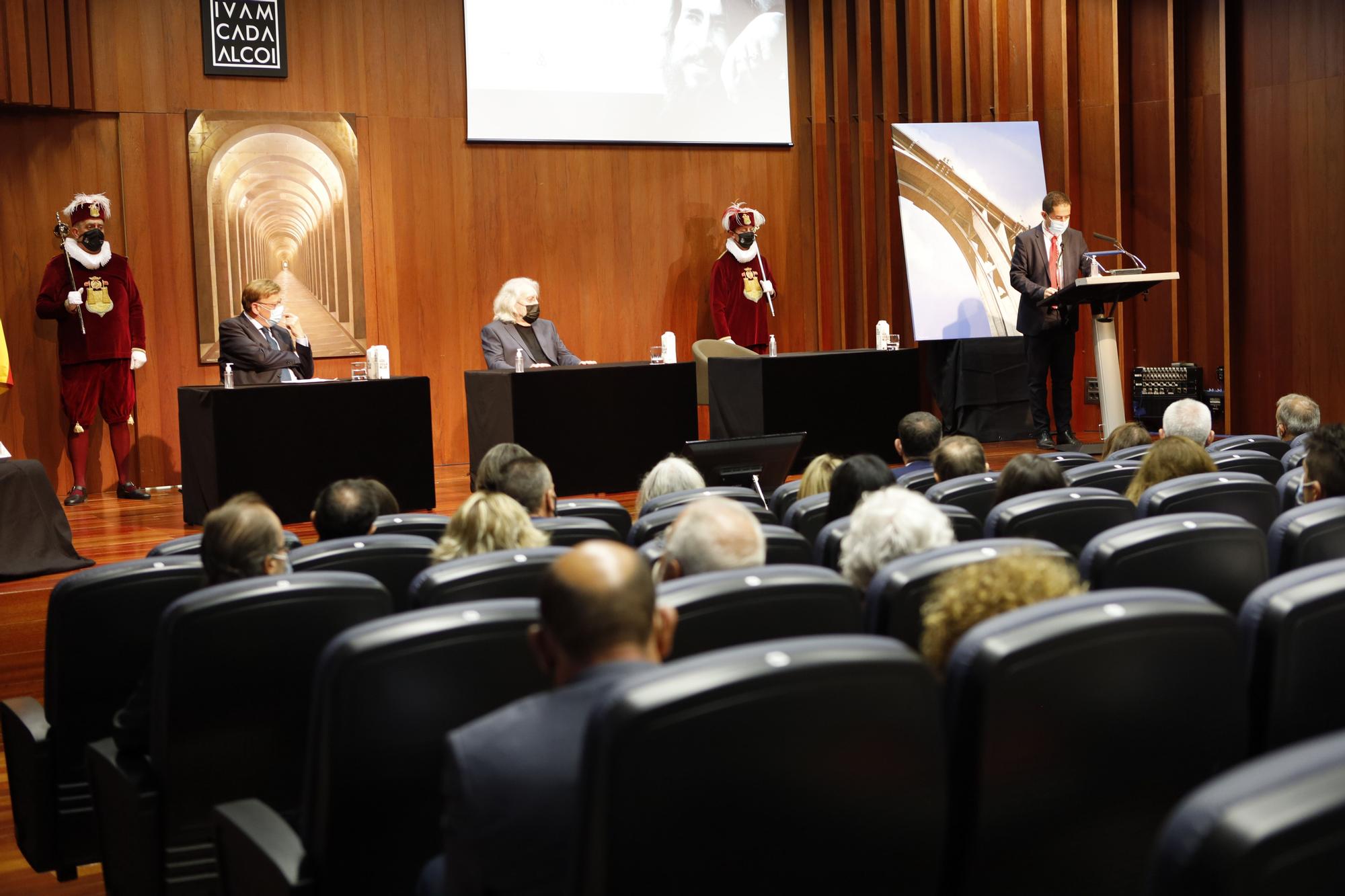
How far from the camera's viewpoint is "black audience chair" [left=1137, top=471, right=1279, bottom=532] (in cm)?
289

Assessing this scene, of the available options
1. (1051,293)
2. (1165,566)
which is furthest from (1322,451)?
(1051,293)

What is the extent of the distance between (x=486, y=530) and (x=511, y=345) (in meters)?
4.39

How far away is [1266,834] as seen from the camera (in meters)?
0.84

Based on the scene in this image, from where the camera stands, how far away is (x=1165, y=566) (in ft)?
7.18

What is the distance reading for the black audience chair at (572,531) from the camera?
118 inches

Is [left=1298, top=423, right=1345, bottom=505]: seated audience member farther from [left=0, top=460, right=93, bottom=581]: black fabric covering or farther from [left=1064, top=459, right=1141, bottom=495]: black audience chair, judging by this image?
[left=0, top=460, right=93, bottom=581]: black fabric covering

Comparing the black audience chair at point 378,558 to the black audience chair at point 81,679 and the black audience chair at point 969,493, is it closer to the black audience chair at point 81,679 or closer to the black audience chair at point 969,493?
the black audience chair at point 81,679

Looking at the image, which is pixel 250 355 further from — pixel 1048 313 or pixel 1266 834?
pixel 1266 834

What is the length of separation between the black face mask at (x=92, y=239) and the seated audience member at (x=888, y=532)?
5802 mm

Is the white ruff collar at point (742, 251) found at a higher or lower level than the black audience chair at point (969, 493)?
higher

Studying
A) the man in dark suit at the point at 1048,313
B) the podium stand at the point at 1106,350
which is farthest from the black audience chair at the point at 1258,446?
A: the man in dark suit at the point at 1048,313

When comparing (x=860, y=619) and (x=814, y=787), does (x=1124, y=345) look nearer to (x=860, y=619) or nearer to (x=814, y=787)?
(x=860, y=619)

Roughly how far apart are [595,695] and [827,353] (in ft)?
18.8

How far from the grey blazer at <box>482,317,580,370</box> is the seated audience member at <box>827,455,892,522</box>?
3653mm
